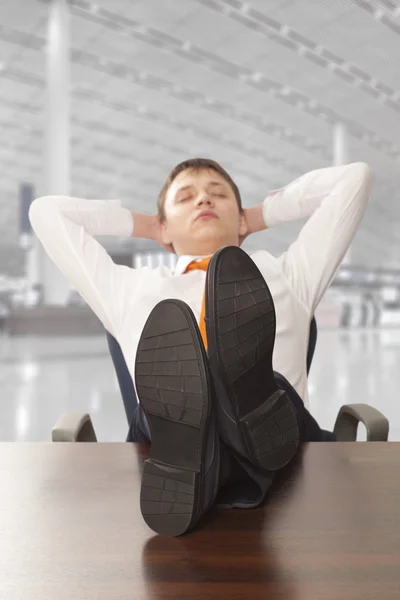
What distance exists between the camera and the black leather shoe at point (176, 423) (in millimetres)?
A: 707

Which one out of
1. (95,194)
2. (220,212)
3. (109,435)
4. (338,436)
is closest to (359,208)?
(220,212)

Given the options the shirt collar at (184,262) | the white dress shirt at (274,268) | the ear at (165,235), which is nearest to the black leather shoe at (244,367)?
the white dress shirt at (274,268)

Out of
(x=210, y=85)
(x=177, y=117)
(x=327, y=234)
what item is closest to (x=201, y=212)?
(x=327, y=234)

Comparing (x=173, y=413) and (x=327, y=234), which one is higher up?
(x=327, y=234)

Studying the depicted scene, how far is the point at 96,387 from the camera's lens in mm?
5738

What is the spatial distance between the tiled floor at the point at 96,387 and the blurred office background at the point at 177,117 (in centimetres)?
2

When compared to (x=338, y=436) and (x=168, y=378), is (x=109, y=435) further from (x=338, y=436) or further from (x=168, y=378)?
(x=168, y=378)

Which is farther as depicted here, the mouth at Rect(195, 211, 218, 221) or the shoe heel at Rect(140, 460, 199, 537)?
the mouth at Rect(195, 211, 218, 221)

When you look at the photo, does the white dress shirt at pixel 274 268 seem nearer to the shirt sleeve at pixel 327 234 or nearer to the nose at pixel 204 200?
the shirt sleeve at pixel 327 234

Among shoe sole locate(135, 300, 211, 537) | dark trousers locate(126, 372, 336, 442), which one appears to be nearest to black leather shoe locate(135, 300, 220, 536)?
shoe sole locate(135, 300, 211, 537)

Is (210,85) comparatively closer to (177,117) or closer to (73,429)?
(177,117)

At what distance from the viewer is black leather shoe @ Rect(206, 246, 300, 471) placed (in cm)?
78

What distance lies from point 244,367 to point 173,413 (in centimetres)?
11

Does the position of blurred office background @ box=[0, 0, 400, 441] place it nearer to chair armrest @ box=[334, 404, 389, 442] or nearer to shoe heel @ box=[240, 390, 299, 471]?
chair armrest @ box=[334, 404, 389, 442]
